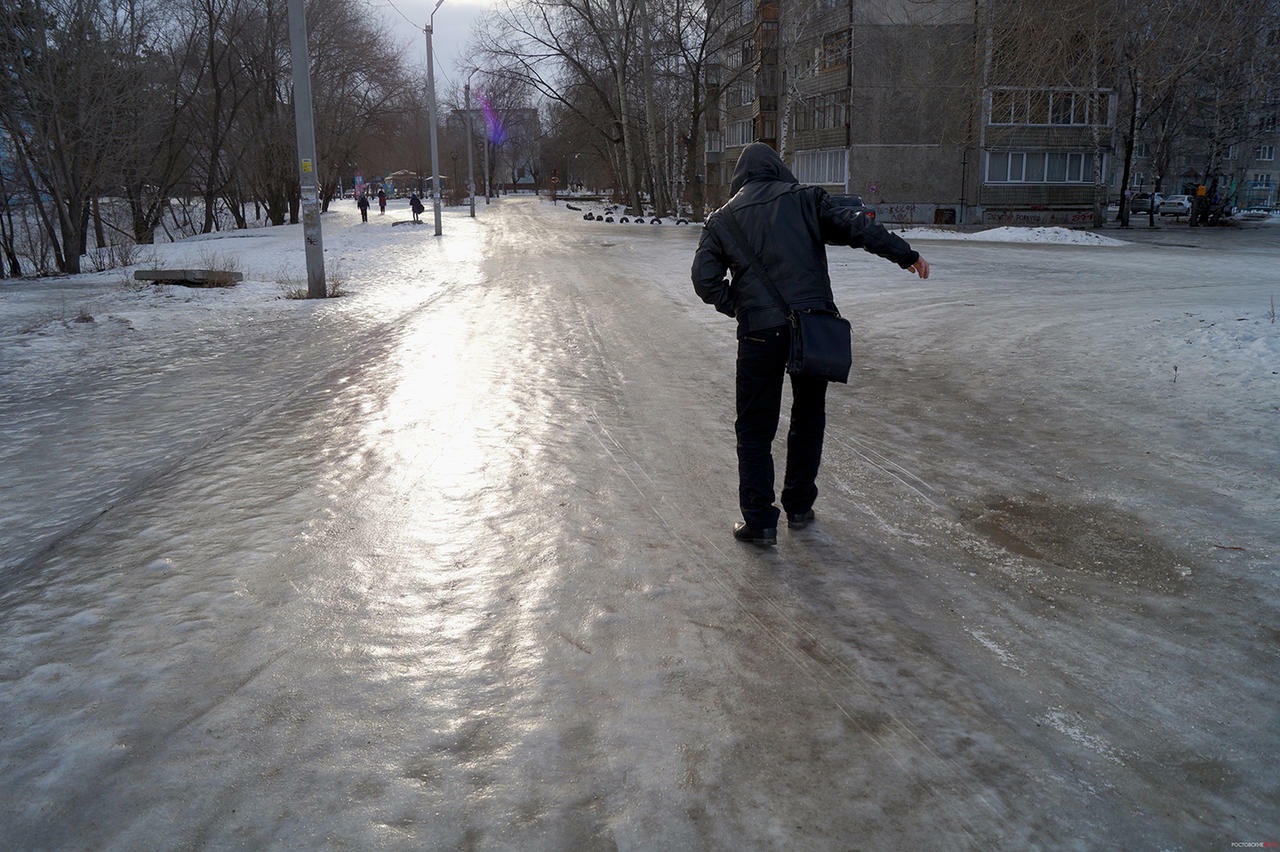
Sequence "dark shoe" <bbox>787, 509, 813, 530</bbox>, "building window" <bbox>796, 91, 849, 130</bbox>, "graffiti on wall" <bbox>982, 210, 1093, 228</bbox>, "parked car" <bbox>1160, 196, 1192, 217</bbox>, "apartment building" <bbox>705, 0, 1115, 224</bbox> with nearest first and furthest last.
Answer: "dark shoe" <bbox>787, 509, 813, 530</bbox>, "apartment building" <bbox>705, 0, 1115, 224</bbox>, "graffiti on wall" <bbox>982, 210, 1093, 228</bbox>, "building window" <bbox>796, 91, 849, 130</bbox>, "parked car" <bbox>1160, 196, 1192, 217</bbox>

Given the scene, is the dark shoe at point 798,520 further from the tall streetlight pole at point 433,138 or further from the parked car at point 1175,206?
the parked car at point 1175,206

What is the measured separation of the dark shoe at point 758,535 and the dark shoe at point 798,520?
0.27 metres

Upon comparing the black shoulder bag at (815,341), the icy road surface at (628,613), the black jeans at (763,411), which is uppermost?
the black shoulder bag at (815,341)

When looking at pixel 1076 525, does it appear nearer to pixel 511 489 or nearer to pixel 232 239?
pixel 511 489

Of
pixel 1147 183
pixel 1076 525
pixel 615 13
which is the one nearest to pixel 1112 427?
pixel 1076 525

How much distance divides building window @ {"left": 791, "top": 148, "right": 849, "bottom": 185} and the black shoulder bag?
44225 mm

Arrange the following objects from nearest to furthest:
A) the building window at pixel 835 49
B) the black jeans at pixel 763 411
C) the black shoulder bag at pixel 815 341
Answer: the black shoulder bag at pixel 815 341 < the black jeans at pixel 763 411 < the building window at pixel 835 49

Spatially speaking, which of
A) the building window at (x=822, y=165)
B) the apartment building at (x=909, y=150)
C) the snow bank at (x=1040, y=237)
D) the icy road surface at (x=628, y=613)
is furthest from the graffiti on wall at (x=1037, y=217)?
the icy road surface at (x=628, y=613)

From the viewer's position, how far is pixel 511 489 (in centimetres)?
527

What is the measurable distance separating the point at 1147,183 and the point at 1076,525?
8149 centimetres

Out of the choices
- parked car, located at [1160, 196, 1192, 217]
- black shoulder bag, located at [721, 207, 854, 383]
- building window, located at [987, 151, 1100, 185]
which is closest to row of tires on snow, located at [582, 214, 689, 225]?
building window, located at [987, 151, 1100, 185]

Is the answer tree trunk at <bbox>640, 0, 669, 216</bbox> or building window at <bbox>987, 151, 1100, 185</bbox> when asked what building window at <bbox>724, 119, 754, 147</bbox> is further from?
building window at <bbox>987, 151, 1100, 185</bbox>

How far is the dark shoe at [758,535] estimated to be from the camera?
14.8 feet

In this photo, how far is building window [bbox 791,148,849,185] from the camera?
157 ft
